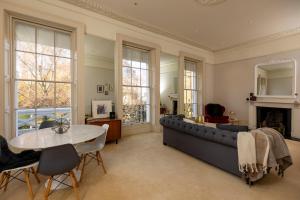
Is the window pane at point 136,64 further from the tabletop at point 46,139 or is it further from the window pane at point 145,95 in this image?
the tabletop at point 46,139

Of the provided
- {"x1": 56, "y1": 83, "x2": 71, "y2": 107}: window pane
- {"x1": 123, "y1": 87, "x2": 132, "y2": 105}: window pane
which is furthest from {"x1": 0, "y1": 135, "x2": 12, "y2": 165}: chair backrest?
{"x1": 123, "y1": 87, "x2": 132, "y2": 105}: window pane

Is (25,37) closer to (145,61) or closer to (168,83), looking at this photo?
(145,61)

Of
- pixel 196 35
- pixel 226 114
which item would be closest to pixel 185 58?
pixel 196 35

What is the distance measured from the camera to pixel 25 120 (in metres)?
3.28

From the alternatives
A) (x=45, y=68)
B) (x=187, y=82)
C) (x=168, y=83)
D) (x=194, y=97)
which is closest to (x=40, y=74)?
(x=45, y=68)

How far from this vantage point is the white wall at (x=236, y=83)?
585 cm

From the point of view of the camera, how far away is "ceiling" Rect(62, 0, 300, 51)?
3537 mm

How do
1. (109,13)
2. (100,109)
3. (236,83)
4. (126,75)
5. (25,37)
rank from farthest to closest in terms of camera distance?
1. (236,83)
2. (126,75)
3. (100,109)
4. (109,13)
5. (25,37)

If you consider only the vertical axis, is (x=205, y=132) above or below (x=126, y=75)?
below

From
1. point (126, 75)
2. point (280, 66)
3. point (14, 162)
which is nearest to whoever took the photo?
point (14, 162)

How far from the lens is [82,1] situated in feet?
11.6

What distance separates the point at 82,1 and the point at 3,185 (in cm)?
372

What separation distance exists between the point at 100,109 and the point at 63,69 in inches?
57.3

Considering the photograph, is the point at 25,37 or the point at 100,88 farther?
the point at 100,88
